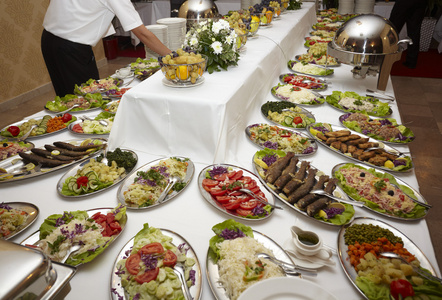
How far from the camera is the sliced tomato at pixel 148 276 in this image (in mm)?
1111

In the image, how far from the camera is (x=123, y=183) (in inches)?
66.9

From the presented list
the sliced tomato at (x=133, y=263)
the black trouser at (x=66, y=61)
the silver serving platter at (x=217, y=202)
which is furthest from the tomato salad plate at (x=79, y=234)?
the black trouser at (x=66, y=61)

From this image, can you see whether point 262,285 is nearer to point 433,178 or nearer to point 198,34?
point 198,34

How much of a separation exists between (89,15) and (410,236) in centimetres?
306

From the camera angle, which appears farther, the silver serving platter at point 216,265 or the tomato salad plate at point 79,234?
the tomato salad plate at point 79,234

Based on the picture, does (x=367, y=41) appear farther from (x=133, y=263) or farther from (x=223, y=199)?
(x=133, y=263)

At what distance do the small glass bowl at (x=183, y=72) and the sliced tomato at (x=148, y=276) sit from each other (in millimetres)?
1228

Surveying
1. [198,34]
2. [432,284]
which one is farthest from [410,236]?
[198,34]

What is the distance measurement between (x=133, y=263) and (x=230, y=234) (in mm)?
417

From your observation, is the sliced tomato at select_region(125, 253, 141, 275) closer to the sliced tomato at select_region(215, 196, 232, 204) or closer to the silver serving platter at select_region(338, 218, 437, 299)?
the sliced tomato at select_region(215, 196, 232, 204)

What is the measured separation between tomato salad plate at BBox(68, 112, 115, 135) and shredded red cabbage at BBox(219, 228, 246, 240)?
1314mm

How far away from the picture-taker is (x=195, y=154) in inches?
76.0

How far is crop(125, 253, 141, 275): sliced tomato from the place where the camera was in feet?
3.78

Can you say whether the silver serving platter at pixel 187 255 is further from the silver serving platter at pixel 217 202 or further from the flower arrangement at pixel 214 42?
the flower arrangement at pixel 214 42
